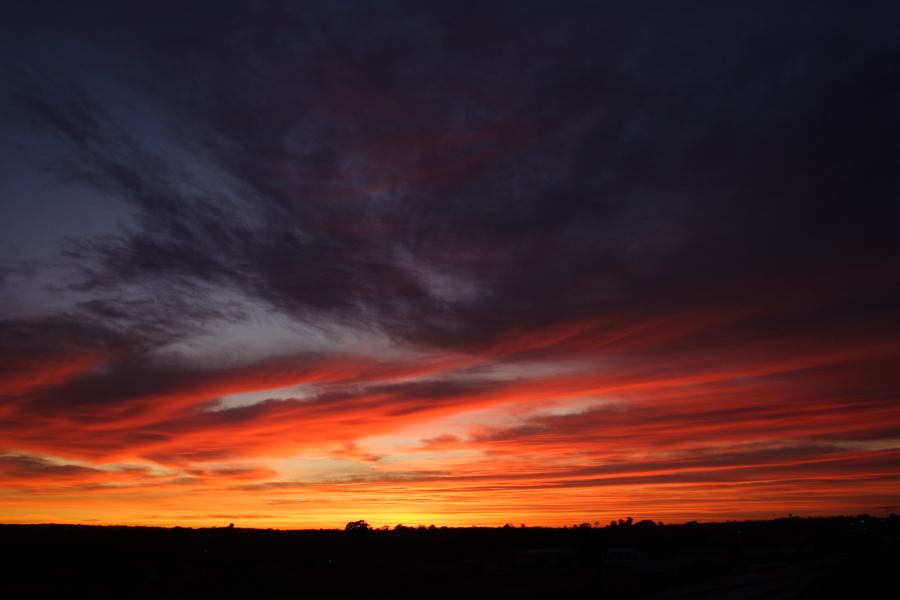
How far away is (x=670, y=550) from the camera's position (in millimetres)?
103062

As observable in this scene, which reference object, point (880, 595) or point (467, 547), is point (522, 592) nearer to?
point (880, 595)

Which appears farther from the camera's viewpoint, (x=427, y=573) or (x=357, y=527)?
(x=357, y=527)


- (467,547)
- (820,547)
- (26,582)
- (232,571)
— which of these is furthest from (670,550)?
(26,582)

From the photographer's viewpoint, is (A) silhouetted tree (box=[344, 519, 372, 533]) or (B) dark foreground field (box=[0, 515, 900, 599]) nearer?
(B) dark foreground field (box=[0, 515, 900, 599])

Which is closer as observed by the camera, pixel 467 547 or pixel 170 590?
pixel 170 590

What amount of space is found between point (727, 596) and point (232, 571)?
50.4 meters

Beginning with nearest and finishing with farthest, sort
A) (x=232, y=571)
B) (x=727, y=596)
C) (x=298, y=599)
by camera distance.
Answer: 1. (x=727, y=596)
2. (x=298, y=599)
3. (x=232, y=571)

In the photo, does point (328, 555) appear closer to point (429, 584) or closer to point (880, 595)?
point (429, 584)

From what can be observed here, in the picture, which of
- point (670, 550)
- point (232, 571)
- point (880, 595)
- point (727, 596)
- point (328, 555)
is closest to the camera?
point (880, 595)

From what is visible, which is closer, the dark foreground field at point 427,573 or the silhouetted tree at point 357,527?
the dark foreground field at point 427,573

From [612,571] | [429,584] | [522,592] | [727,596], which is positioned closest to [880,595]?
[727,596]

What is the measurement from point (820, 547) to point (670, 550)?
82.6 feet

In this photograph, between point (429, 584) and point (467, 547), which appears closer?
point (429, 584)

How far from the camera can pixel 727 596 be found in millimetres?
47375
